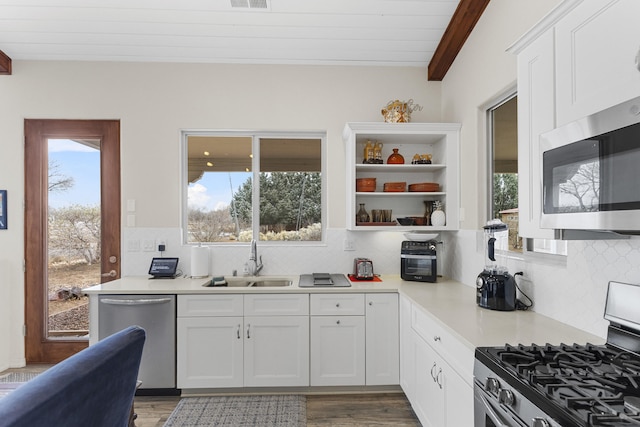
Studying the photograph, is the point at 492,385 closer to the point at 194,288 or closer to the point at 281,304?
the point at 281,304

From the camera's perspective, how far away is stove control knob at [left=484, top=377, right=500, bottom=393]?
1.21 m

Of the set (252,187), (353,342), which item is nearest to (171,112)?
(252,187)

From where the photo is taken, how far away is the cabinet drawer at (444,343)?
A: 60.1 inches

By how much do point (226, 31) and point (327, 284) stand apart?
2263 millimetres

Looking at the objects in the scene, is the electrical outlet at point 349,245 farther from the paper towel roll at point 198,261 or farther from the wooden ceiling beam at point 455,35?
the wooden ceiling beam at point 455,35

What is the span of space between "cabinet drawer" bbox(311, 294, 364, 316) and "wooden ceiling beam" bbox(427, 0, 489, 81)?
2.19 metres

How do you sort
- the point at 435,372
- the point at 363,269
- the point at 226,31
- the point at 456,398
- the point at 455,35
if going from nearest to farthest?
the point at 456,398
the point at 435,372
the point at 455,35
the point at 226,31
the point at 363,269

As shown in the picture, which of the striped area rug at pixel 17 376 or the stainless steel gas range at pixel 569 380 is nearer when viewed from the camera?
the stainless steel gas range at pixel 569 380

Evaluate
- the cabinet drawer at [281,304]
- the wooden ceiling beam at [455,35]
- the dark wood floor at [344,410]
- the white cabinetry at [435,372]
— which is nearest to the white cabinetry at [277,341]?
the cabinet drawer at [281,304]

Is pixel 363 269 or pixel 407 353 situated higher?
pixel 363 269

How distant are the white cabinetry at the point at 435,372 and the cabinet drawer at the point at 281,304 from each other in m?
0.75

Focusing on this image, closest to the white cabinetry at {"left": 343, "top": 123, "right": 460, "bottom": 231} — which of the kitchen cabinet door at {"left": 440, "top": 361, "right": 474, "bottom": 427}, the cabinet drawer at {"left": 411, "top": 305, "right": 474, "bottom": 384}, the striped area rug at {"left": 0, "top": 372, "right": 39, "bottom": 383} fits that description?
the cabinet drawer at {"left": 411, "top": 305, "right": 474, "bottom": 384}

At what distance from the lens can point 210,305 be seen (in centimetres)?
263

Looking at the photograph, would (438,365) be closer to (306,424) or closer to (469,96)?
(306,424)
